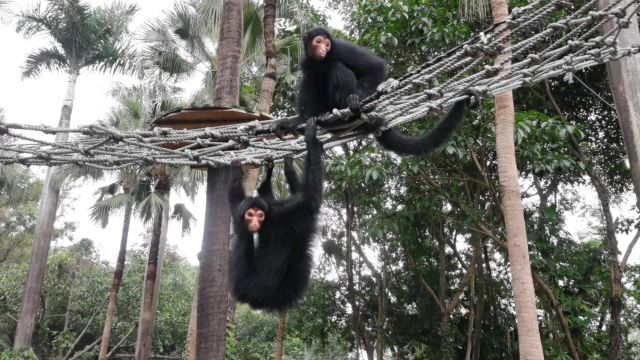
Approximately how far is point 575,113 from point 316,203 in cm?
776

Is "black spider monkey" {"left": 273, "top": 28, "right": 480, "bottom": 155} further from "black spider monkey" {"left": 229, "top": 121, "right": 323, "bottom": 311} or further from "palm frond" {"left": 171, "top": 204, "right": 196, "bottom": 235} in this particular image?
"palm frond" {"left": 171, "top": 204, "right": 196, "bottom": 235}

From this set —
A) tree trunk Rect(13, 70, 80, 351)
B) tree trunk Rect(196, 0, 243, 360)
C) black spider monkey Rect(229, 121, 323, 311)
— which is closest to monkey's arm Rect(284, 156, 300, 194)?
black spider monkey Rect(229, 121, 323, 311)

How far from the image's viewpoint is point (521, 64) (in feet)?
9.92

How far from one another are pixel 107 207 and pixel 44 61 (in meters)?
4.98

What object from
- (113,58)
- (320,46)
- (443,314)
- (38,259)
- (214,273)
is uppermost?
(113,58)

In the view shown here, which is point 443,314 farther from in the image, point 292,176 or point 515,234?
point 292,176

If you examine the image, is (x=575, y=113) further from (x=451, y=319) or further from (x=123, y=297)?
(x=123, y=297)

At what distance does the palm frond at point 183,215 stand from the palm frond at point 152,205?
268 centimetres

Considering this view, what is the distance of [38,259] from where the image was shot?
1417 centimetres

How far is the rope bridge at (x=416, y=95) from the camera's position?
279 cm

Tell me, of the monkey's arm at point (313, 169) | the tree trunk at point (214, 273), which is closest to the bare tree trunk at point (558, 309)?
the tree trunk at point (214, 273)

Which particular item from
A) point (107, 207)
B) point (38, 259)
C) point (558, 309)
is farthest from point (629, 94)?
point (38, 259)

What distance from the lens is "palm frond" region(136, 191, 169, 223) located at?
12.2 m

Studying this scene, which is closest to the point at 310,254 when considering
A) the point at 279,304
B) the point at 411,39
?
the point at 279,304
